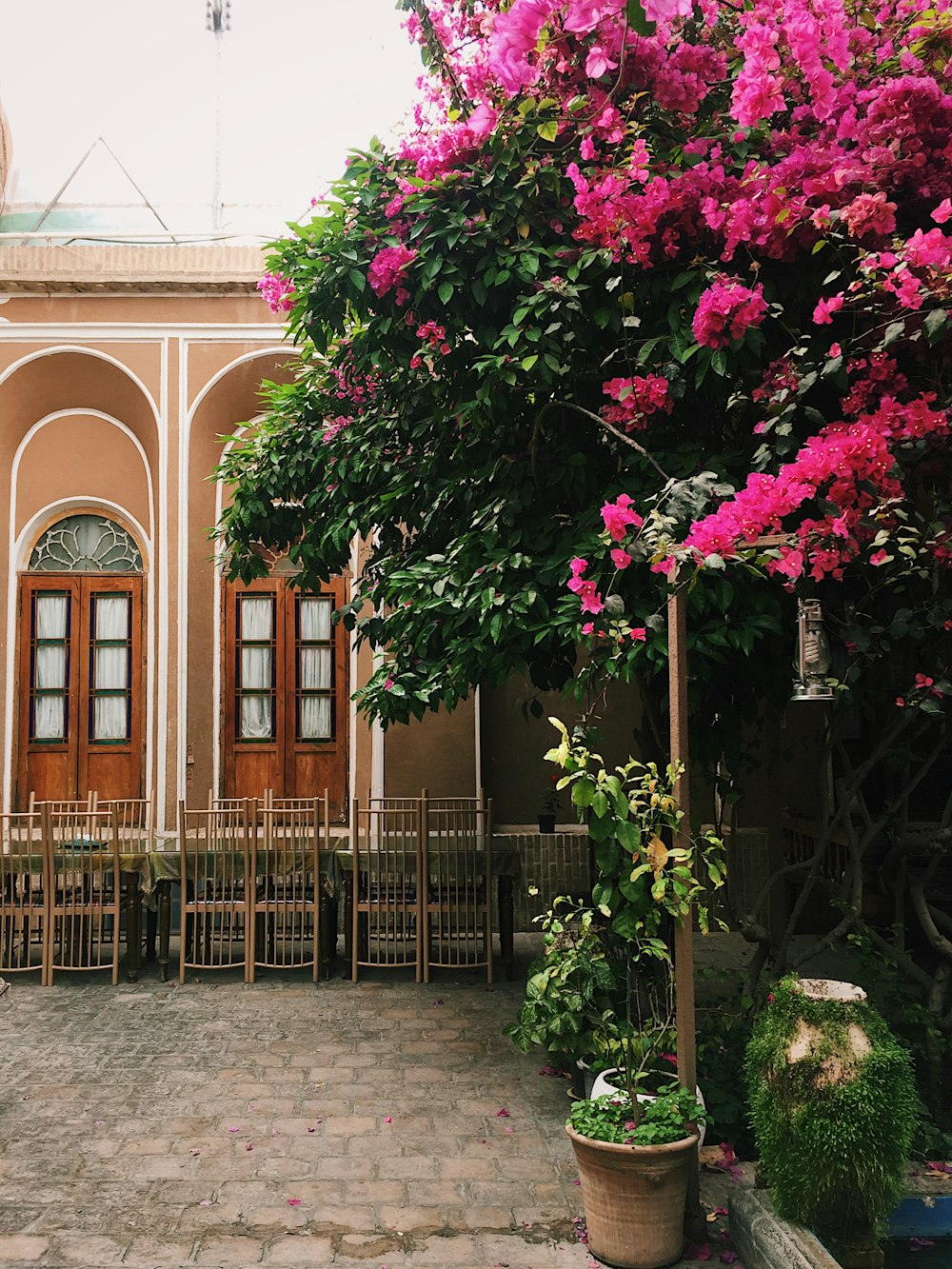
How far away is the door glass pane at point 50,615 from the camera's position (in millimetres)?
10039

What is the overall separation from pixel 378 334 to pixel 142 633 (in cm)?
614

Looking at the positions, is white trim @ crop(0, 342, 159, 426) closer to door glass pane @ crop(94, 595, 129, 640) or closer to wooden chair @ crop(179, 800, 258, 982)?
door glass pane @ crop(94, 595, 129, 640)

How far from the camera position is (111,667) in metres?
10.1

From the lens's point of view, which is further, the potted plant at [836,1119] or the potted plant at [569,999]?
the potted plant at [569,999]

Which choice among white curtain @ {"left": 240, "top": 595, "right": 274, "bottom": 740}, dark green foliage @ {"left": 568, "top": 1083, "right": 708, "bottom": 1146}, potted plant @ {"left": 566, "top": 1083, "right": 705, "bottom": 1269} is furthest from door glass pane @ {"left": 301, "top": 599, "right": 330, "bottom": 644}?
potted plant @ {"left": 566, "top": 1083, "right": 705, "bottom": 1269}

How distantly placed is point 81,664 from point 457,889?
4.82 metres

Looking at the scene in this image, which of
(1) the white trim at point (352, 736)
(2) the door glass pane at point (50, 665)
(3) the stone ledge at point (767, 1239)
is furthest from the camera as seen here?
(2) the door glass pane at point (50, 665)

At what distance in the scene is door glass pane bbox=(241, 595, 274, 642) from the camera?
1006 cm

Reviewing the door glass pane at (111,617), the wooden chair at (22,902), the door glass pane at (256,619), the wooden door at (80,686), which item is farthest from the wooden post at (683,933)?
the door glass pane at (111,617)

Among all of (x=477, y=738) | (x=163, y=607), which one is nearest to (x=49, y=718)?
(x=163, y=607)

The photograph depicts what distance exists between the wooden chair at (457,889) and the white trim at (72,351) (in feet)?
16.5

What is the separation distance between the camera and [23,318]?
384 inches

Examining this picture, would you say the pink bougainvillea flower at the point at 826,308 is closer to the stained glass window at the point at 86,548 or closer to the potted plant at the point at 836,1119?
the potted plant at the point at 836,1119

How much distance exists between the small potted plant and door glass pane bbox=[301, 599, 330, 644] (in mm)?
2557
